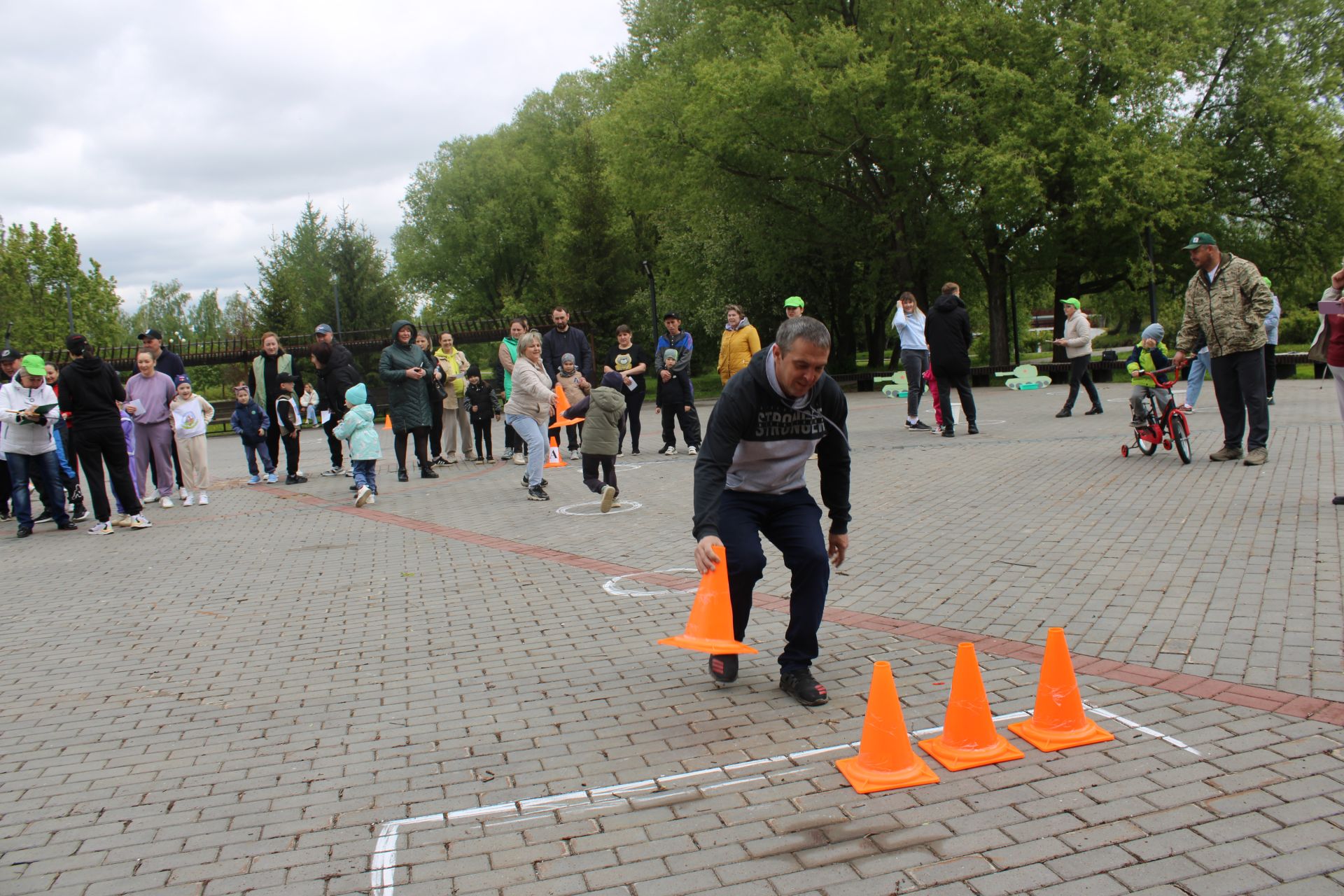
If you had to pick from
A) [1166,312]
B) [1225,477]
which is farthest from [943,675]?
[1166,312]

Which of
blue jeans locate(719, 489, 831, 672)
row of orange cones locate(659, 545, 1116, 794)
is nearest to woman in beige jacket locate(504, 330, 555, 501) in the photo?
blue jeans locate(719, 489, 831, 672)

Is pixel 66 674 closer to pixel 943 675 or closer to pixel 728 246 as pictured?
pixel 943 675

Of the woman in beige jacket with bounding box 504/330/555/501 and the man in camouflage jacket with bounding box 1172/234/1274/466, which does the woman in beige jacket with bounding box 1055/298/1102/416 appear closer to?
the man in camouflage jacket with bounding box 1172/234/1274/466

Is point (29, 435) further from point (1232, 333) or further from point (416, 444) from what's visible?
point (1232, 333)

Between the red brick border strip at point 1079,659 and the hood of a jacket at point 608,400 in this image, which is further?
the hood of a jacket at point 608,400

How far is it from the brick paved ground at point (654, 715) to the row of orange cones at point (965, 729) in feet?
0.29

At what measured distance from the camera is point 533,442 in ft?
38.5

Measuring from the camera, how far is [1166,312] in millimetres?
44531

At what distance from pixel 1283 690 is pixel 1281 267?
30300 mm

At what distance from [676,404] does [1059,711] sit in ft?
36.0

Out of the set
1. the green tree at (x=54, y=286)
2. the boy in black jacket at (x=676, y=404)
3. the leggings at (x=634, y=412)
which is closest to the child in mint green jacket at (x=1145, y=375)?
the boy in black jacket at (x=676, y=404)

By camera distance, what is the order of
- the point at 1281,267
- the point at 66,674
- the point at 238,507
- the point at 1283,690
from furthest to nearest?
the point at 1281,267 < the point at 238,507 < the point at 66,674 < the point at 1283,690

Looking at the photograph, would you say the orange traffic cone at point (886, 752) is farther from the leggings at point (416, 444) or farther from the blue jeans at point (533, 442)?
the leggings at point (416, 444)

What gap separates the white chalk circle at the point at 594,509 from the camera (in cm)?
1050
